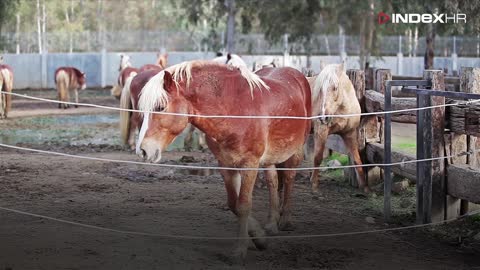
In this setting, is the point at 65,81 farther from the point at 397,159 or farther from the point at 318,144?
the point at 397,159

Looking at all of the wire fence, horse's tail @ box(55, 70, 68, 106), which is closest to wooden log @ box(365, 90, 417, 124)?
horse's tail @ box(55, 70, 68, 106)

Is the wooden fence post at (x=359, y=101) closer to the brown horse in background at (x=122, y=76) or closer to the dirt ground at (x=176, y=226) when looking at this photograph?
the dirt ground at (x=176, y=226)

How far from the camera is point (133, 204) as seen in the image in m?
8.66

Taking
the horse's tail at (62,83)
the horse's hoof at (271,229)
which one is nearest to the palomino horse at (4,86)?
Result: the horse's tail at (62,83)

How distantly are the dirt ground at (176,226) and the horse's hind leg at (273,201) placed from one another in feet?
0.59

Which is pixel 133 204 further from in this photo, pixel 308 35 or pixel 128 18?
pixel 128 18

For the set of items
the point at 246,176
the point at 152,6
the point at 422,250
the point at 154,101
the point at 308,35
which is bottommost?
the point at 422,250

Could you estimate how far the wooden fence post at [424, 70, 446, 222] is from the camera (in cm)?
731

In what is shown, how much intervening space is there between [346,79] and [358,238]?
316 centimetres

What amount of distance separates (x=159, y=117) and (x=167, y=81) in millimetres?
299

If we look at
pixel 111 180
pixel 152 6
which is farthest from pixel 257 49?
pixel 111 180

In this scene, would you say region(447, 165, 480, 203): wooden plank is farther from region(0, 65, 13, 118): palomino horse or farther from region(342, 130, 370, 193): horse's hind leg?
region(0, 65, 13, 118): palomino horse

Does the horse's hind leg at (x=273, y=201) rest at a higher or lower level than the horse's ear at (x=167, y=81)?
lower

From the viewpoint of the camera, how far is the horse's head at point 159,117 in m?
5.73
